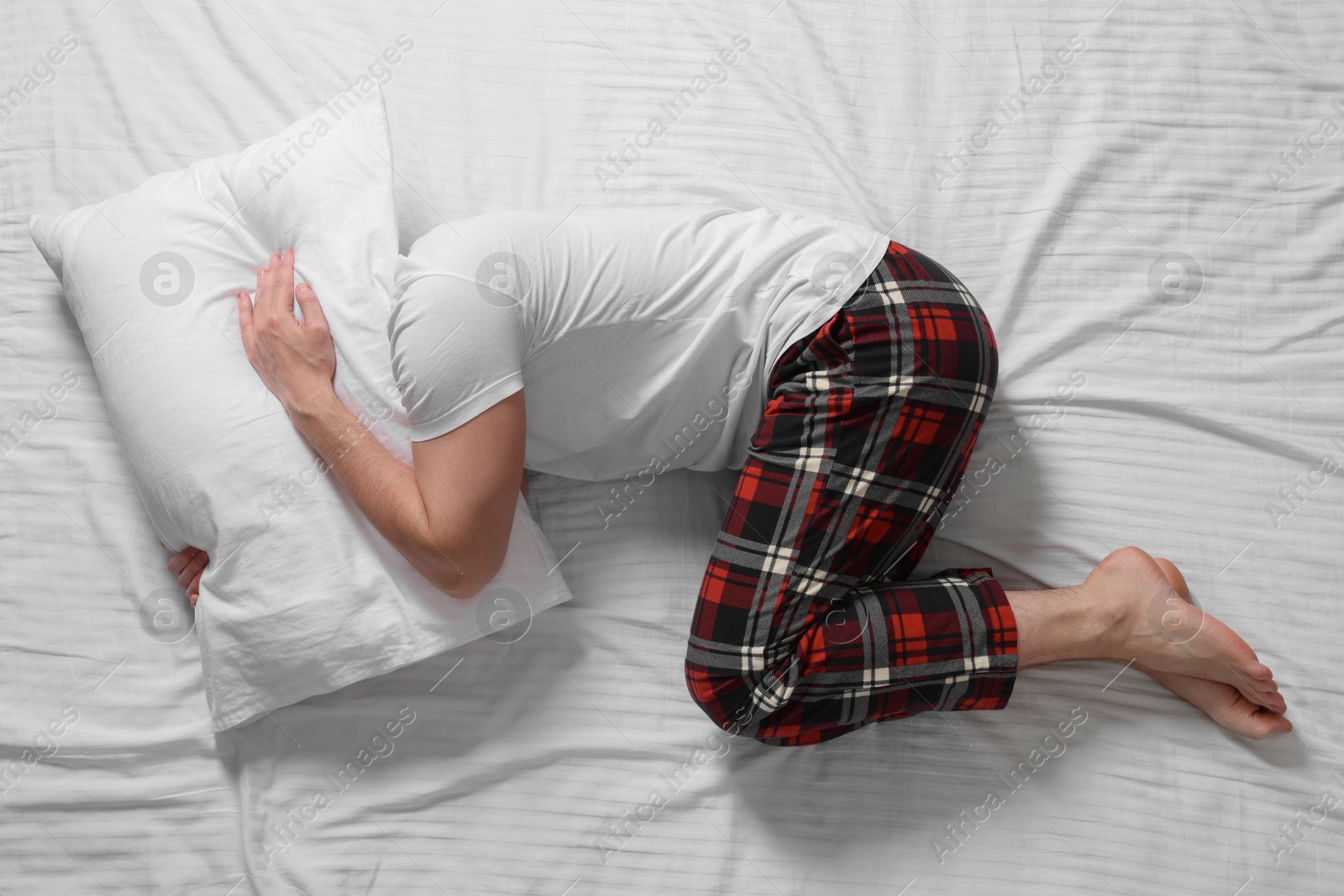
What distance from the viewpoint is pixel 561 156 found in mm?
1194

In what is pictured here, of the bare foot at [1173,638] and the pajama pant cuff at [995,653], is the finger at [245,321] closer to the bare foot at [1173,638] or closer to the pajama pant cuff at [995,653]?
the pajama pant cuff at [995,653]

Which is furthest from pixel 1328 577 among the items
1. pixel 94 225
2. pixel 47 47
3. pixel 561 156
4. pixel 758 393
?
pixel 47 47

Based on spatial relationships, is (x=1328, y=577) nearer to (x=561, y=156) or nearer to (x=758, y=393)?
(x=758, y=393)

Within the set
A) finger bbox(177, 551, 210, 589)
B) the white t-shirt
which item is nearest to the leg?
the white t-shirt

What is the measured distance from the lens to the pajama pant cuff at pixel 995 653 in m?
0.99

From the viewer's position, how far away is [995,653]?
992mm

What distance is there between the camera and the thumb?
0.98m

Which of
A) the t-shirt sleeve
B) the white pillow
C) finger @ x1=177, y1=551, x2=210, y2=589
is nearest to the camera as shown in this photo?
the t-shirt sleeve

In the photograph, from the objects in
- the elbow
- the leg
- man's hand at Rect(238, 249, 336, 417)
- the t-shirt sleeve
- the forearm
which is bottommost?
the leg

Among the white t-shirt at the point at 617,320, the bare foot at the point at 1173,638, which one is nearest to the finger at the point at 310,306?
the white t-shirt at the point at 617,320

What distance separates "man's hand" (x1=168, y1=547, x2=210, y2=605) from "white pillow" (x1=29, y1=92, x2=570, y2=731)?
0.03 metres

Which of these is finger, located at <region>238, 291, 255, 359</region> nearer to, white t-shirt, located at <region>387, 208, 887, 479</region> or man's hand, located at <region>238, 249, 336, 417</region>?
man's hand, located at <region>238, 249, 336, 417</region>

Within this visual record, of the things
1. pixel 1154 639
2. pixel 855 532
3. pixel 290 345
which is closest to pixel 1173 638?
pixel 1154 639

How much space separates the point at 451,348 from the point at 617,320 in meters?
0.18
